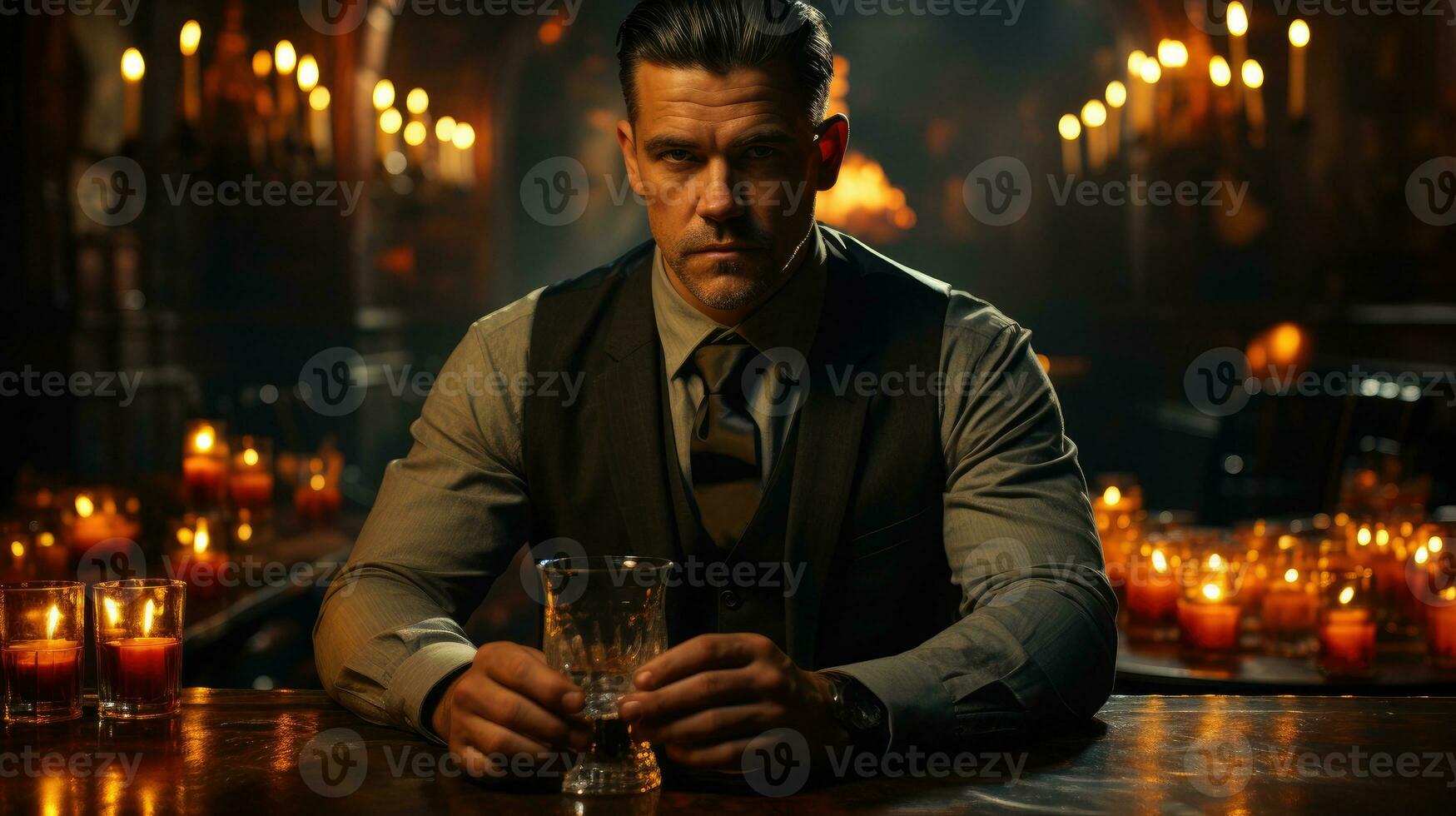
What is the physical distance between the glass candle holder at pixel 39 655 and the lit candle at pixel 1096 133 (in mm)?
8553

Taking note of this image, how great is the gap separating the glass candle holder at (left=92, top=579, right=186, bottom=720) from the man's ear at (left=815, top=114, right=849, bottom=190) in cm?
110

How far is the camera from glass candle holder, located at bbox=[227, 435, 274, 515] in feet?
16.2

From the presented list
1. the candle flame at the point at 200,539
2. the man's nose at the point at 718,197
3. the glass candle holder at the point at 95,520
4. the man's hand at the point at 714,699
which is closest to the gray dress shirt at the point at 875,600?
the man's hand at the point at 714,699

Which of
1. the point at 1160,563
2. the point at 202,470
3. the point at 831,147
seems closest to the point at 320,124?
the point at 202,470

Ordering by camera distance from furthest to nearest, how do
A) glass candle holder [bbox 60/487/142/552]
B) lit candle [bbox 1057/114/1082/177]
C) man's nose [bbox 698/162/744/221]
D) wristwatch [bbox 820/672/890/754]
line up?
lit candle [bbox 1057/114/1082/177] < glass candle holder [bbox 60/487/142/552] < man's nose [bbox 698/162/744/221] < wristwatch [bbox 820/672/890/754]

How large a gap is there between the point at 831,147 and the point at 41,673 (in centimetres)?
131

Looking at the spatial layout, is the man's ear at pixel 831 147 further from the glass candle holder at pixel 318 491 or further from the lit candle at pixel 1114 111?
the lit candle at pixel 1114 111

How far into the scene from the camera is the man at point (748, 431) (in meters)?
2.04

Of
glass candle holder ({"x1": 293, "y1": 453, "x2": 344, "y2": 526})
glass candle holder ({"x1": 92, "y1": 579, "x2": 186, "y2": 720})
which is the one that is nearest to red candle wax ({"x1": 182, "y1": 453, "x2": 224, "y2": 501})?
glass candle holder ({"x1": 293, "y1": 453, "x2": 344, "y2": 526})

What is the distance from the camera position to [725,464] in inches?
A: 87.4

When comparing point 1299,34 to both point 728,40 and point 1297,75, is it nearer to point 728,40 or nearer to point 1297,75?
point 1297,75

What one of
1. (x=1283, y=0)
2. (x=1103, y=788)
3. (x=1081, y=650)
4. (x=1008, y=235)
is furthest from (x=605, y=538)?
(x=1008, y=235)

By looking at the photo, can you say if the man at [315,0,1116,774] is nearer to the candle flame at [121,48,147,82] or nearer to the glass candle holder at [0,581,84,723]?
the glass candle holder at [0,581,84,723]

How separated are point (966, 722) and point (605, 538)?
0.75 metres
